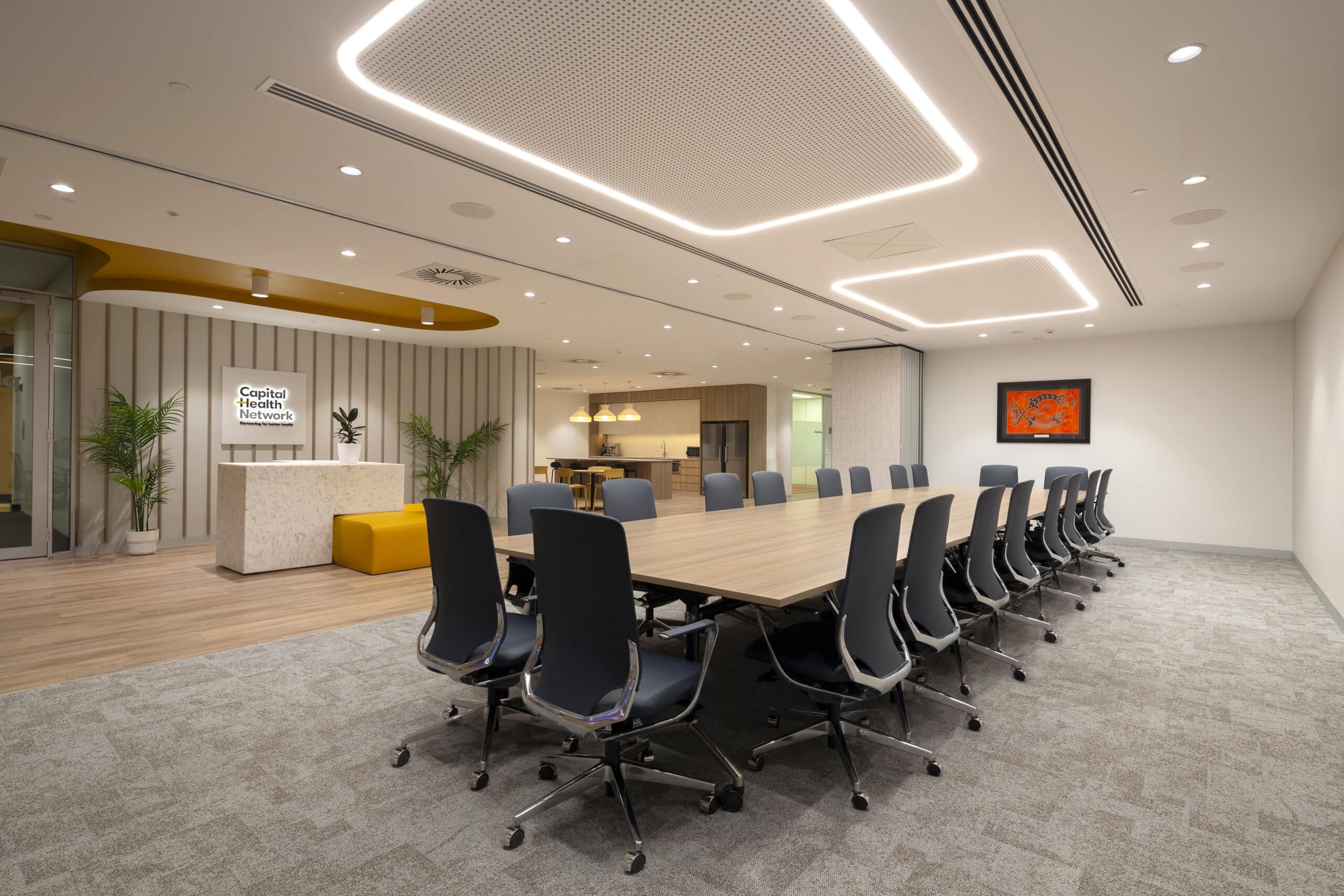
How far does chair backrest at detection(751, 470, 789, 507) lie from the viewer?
18.4ft

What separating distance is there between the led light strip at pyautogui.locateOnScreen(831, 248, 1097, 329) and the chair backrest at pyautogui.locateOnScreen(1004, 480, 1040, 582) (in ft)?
7.13

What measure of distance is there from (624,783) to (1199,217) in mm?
5007

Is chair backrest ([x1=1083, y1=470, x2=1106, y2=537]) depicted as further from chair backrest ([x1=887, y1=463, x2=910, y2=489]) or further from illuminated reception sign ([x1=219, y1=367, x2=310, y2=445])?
illuminated reception sign ([x1=219, y1=367, x2=310, y2=445])

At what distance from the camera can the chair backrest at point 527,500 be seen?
3537mm

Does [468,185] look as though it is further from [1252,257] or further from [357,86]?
[1252,257]

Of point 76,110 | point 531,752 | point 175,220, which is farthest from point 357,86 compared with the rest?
point 531,752

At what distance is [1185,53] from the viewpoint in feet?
8.48

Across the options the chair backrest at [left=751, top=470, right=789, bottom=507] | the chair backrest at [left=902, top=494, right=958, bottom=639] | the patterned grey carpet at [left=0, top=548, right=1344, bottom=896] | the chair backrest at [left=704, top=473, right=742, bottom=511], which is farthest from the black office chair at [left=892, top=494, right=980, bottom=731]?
the chair backrest at [left=751, top=470, right=789, bottom=507]

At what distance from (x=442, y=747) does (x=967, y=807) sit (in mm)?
2046

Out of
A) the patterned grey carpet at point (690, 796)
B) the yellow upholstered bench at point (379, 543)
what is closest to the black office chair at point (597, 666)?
the patterned grey carpet at point (690, 796)

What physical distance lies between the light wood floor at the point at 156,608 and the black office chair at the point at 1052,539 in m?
4.58

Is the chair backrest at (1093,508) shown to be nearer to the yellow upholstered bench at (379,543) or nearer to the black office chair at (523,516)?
the black office chair at (523,516)

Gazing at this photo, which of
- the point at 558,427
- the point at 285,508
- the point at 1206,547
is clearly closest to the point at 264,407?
the point at 285,508

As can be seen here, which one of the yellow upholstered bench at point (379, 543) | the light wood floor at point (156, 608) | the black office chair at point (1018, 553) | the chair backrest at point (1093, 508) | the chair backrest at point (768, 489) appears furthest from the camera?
the yellow upholstered bench at point (379, 543)
